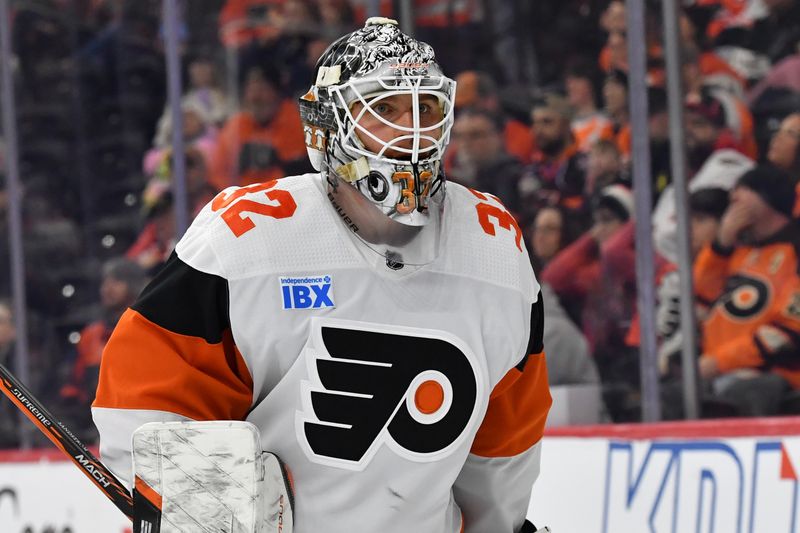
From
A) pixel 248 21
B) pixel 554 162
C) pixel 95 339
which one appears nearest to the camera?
pixel 554 162

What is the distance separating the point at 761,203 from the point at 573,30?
0.72m

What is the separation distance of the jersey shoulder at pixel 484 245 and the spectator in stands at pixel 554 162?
1.34 m

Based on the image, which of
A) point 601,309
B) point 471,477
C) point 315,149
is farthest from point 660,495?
point 315,149

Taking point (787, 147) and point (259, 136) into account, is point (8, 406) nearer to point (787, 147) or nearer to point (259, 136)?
point (259, 136)

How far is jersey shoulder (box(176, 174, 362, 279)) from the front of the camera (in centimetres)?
193

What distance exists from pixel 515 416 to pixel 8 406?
3105 millimetres

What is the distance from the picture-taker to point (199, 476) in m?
1.81

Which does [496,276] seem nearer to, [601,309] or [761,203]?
[761,203]

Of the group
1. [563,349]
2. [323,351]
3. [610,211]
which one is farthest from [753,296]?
[323,351]

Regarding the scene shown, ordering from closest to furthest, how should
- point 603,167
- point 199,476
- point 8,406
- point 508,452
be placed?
point 199,476 → point 508,452 → point 603,167 → point 8,406

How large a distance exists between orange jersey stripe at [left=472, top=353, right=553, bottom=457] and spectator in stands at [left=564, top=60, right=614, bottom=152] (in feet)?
4.43

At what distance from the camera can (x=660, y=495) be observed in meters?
2.94

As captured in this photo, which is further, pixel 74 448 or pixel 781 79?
pixel 781 79

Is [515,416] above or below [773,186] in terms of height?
below
